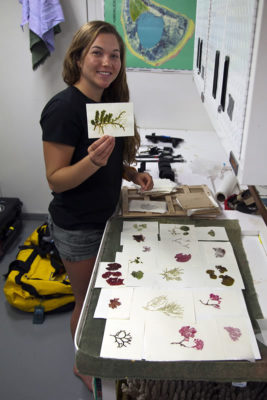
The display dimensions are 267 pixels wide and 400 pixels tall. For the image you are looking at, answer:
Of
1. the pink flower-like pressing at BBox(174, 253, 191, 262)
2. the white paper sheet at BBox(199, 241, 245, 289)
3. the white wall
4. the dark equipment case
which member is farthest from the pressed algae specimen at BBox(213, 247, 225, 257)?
the dark equipment case

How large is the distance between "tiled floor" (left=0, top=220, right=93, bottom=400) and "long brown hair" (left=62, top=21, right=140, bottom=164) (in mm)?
1153

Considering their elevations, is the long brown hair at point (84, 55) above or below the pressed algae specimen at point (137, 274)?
above

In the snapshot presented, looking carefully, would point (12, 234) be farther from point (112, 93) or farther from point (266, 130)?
point (266, 130)

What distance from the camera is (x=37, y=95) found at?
270cm

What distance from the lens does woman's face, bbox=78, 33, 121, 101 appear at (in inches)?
47.1

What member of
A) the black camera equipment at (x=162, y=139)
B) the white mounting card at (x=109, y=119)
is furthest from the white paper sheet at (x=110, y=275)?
the black camera equipment at (x=162, y=139)

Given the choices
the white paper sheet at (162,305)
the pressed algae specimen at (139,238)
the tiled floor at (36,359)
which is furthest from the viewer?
the tiled floor at (36,359)

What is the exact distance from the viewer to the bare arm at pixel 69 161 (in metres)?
1.11

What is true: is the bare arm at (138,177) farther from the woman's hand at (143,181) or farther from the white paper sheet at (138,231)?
the white paper sheet at (138,231)

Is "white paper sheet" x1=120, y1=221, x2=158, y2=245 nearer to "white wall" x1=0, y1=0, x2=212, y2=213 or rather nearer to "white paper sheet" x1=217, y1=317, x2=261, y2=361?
"white paper sheet" x1=217, y1=317, x2=261, y2=361

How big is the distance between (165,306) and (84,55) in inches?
34.0

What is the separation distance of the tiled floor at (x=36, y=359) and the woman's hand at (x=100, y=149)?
120cm

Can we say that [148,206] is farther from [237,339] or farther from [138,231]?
[237,339]

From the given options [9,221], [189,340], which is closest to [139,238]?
[189,340]
